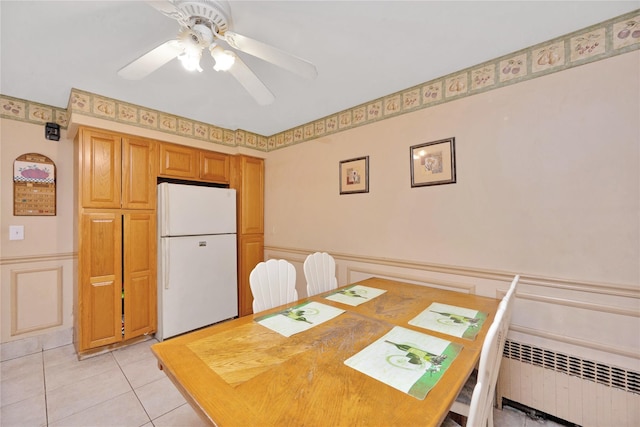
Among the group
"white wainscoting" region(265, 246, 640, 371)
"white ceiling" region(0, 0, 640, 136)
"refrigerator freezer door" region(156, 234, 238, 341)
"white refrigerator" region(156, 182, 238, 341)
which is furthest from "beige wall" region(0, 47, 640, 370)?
"refrigerator freezer door" region(156, 234, 238, 341)

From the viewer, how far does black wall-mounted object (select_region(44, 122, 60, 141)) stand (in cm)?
243

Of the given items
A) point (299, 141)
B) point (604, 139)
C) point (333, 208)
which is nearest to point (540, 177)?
point (604, 139)

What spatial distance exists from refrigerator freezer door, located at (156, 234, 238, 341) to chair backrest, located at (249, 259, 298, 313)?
4.15ft

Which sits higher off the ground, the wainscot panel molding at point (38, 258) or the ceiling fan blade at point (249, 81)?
the ceiling fan blade at point (249, 81)

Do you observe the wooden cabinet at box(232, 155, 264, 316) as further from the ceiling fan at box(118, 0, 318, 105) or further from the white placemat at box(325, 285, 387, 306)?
the ceiling fan at box(118, 0, 318, 105)

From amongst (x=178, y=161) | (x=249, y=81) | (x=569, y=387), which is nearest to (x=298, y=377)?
(x=249, y=81)

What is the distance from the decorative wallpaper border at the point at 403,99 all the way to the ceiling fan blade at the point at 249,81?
47.6 inches

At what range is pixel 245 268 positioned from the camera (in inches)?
130

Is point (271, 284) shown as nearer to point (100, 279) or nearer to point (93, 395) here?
point (93, 395)

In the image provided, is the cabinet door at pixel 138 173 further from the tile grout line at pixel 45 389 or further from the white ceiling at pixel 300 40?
the tile grout line at pixel 45 389

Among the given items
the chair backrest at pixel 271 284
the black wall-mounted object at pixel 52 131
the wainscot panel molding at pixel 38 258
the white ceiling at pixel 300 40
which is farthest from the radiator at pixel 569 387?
the black wall-mounted object at pixel 52 131

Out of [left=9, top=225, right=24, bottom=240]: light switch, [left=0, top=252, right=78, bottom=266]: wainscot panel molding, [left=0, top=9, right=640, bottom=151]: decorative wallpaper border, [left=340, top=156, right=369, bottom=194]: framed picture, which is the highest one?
[left=0, top=9, right=640, bottom=151]: decorative wallpaper border

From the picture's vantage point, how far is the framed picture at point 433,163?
195 centimetres

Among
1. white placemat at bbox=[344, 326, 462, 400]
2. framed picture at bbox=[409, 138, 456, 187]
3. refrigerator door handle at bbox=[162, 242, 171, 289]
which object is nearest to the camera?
white placemat at bbox=[344, 326, 462, 400]
